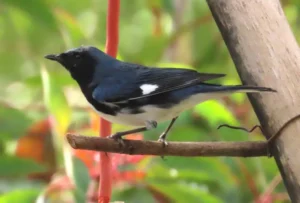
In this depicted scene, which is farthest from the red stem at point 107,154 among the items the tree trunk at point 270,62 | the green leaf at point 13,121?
the green leaf at point 13,121

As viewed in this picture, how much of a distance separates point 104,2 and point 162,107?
82 centimetres

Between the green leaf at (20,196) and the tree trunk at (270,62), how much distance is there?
0.38m

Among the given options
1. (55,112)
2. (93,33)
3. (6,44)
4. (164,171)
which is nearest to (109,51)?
(55,112)

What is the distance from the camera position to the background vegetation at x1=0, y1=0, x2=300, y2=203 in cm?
86

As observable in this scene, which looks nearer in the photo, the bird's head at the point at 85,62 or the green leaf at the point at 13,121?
the bird's head at the point at 85,62

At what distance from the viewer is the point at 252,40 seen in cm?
64

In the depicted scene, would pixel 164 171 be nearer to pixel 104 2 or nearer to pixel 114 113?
pixel 114 113

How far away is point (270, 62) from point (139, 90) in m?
0.19

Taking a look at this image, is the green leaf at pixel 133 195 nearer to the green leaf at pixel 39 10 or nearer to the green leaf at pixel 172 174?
the green leaf at pixel 172 174

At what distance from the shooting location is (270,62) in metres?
0.63

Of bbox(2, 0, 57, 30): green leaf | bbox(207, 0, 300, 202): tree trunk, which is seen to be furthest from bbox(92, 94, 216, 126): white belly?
bbox(2, 0, 57, 30): green leaf

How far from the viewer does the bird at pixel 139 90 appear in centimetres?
71

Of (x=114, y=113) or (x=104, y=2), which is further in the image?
(x=104, y=2)

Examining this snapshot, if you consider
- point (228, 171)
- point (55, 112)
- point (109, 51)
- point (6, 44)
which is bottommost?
point (228, 171)
